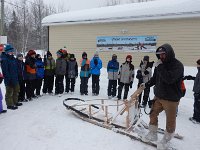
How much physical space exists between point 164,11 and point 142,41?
6.15 ft

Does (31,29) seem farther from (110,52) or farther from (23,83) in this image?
(23,83)

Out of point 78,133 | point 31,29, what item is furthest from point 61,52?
point 31,29

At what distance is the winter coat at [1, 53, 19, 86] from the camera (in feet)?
22.4

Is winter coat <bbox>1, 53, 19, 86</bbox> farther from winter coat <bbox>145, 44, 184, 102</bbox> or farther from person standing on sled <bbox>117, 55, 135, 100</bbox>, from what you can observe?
winter coat <bbox>145, 44, 184, 102</bbox>

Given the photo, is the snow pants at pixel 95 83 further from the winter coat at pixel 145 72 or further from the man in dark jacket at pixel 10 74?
the man in dark jacket at pixel 10 74

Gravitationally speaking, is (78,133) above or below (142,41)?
below

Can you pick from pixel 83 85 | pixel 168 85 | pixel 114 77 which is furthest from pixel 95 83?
pixel 168 85

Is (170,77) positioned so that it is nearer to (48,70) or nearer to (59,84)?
(48,70)

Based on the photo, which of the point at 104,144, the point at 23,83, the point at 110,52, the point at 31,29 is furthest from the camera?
the point at 31,29

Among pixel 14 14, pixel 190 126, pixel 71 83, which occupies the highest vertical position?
pixel 14 14

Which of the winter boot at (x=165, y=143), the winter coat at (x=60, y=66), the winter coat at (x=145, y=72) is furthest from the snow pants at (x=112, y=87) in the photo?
the winter boot at (x=165, y=143)

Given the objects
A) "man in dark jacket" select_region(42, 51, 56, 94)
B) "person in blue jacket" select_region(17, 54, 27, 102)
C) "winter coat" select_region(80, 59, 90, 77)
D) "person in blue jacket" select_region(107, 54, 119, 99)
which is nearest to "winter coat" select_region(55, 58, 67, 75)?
"man in dark jacket" select_region(42, 51, 56, 94)

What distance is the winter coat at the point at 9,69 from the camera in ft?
22.4

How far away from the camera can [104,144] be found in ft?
16.2
